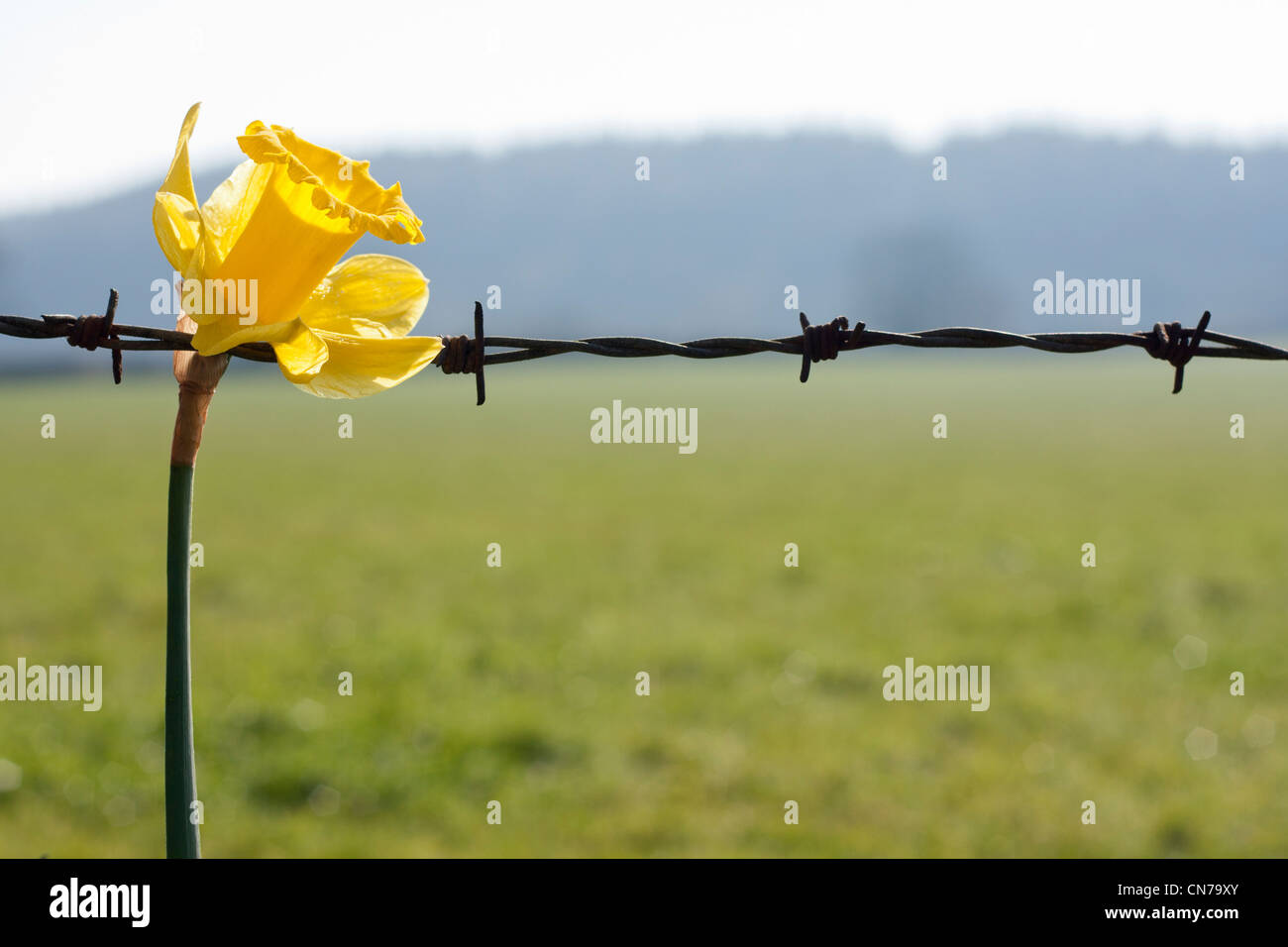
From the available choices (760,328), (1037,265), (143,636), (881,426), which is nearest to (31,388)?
(881,426)

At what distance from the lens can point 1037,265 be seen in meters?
179

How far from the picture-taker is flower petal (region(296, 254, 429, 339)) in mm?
1245

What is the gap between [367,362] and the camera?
115 centimetres

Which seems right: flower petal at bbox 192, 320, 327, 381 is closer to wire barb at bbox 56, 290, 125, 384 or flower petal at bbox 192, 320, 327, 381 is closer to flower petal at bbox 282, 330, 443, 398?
flower petal at bbox 282, 330, 443, 398

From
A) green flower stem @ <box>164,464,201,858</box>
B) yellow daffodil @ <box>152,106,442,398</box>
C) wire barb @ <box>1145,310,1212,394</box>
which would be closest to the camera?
green flower stem @ <box>164,464,201,858</box>

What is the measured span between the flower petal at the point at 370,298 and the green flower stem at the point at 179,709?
32cm

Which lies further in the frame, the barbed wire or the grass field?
the grass field

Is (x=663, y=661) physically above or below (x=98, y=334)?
below

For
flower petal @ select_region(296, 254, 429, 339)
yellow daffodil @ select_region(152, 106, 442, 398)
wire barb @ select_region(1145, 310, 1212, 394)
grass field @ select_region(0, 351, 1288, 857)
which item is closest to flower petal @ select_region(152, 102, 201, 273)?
yellow daffodil @ select_region(152, 106, 442, 398)

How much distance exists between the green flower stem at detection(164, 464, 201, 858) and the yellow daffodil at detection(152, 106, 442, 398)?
0.20 metres

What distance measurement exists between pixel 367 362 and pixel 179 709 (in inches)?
16.2

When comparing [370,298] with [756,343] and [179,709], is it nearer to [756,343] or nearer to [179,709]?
[179,709]

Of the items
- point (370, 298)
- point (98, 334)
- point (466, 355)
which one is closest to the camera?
point (370, 298)

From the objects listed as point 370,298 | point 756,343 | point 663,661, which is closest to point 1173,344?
point 756,343
